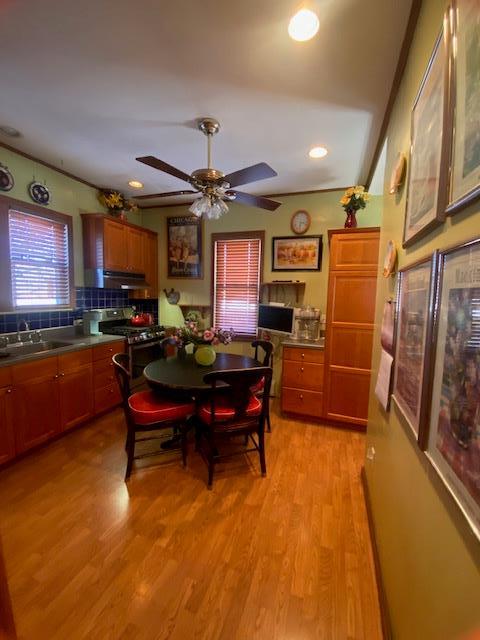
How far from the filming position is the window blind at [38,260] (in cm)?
279

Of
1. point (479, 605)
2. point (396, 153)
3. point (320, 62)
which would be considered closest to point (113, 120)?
point (320, 62)

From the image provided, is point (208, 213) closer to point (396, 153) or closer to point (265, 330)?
point (396, 153)

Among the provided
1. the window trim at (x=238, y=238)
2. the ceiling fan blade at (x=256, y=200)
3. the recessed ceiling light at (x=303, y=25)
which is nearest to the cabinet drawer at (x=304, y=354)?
the window trim at (x=238, y=238)

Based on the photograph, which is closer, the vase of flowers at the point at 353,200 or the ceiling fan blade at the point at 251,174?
the ceiling fan blade at the point at 251,174

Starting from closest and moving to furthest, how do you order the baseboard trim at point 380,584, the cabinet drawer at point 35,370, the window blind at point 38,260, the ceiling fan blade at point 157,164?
1. the baseboard trim at point 380,584
2. the ceiling fan blade at point 157,164
3. the cabinet drawer at point 35,370
4. the window blind at point 38,260

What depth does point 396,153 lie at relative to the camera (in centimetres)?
166

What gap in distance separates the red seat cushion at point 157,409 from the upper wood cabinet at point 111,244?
1.96 metres

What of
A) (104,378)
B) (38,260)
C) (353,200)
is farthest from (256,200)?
(104,378)

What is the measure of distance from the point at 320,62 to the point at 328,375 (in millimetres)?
2596

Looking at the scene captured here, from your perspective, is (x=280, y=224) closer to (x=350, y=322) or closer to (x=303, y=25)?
(x=350, y=322)

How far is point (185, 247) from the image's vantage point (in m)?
4.30

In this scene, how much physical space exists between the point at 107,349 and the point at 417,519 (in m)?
3.10

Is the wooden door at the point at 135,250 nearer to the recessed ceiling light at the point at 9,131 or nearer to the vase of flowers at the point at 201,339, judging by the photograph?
the recessed ceiling light at the point at 9,131

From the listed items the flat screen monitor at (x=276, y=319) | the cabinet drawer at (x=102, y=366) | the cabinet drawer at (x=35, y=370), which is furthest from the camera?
the flat screen monitor at (x=276, y=319)
